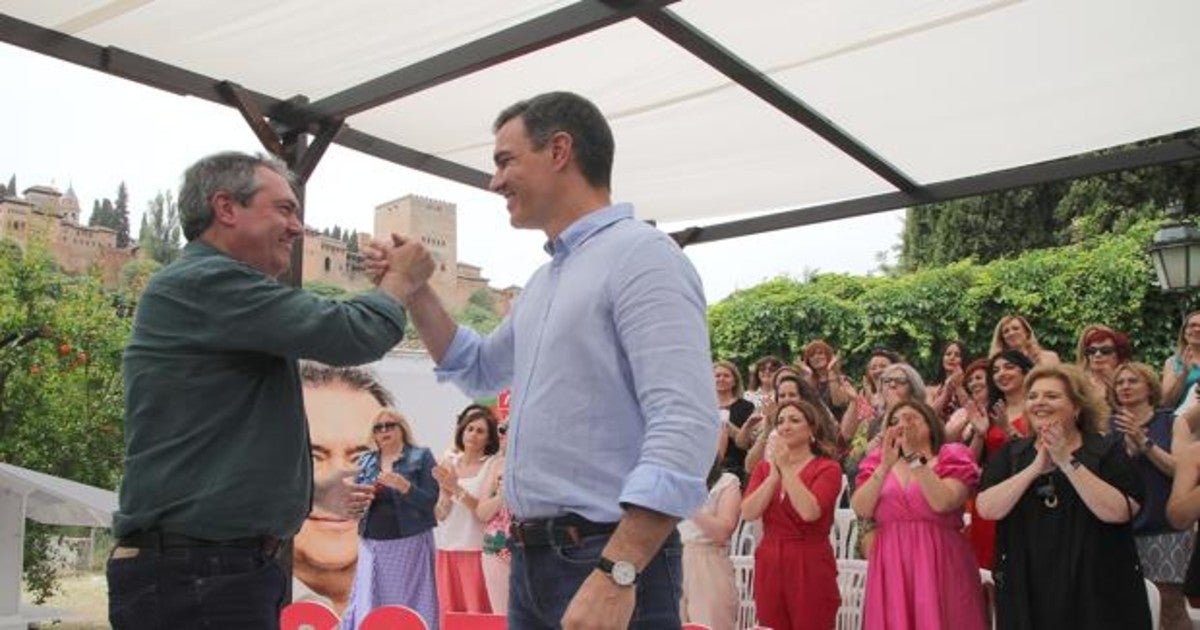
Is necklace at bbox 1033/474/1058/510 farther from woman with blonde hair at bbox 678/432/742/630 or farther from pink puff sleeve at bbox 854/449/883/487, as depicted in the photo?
woman with blonde hair at bbox 678/432/742/630

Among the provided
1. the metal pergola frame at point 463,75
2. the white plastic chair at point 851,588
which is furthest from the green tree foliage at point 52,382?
the white plastic chair at point 851,588

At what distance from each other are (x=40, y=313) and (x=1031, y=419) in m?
9.57

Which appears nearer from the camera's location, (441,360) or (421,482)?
(441,360)

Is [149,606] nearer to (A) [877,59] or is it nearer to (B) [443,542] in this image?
(A) [877,59]

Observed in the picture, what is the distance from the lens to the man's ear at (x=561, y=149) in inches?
73.0

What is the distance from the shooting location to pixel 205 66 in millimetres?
4457

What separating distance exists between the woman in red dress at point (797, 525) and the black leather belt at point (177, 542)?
3080 millimetres

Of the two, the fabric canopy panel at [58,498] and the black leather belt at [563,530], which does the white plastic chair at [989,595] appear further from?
the fabric canopy panel at [58,498]

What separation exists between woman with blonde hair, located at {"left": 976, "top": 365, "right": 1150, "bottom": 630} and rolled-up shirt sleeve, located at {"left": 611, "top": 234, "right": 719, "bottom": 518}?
2.58m

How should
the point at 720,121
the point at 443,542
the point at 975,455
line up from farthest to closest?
1. the point at 443,542
2. the point at 720,121
3. the point at 975,455

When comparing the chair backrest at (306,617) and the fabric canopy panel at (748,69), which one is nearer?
the fabric canopy panel at (748,69)

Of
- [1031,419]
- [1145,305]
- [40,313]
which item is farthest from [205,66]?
[1145,305]

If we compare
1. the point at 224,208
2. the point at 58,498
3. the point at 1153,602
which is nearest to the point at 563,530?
the point at 224,208

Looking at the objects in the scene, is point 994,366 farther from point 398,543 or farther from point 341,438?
point 341,438
